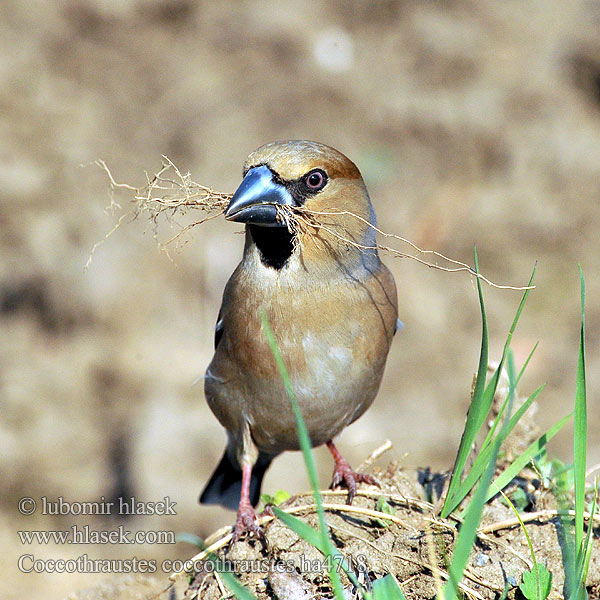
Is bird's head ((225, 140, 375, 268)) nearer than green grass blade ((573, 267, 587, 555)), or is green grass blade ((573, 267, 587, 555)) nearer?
green grass blade ((573, 267, 587, 555))

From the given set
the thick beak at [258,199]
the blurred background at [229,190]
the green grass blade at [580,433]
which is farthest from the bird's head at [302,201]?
the blurred background at [229,190]

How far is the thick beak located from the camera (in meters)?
2.96

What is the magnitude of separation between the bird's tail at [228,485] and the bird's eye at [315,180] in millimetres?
1813

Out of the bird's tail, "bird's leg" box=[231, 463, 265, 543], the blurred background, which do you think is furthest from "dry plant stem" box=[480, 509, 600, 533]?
the blurred background

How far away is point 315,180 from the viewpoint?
3213 mm

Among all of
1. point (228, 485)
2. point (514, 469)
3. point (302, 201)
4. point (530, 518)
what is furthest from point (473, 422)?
point (228, 485)

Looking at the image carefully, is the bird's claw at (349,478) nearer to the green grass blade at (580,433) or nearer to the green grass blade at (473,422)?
the green grass blade at (473,422)

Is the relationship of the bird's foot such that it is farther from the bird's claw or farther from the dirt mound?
the bird's claw

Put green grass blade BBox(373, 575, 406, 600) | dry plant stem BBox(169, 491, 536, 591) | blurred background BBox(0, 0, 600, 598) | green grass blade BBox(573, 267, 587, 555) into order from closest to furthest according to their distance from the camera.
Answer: green grass blade BBox(373, 575, 406, 600) < green grass blade BBox(573, 267, 587, 555) < dry plant stem BBox(169, 491, 536, 591) < blurred background BBox(0, 0, 600, 598)

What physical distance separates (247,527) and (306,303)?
92 centimetres

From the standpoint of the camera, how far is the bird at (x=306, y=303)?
3158 mm

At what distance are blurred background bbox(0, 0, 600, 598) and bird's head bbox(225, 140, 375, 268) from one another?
2568mm

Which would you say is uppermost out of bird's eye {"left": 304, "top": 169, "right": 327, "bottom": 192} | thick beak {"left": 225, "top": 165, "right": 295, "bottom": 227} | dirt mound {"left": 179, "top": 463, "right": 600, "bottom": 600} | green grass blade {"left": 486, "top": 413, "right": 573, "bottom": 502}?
bird's eye {"left": 304, "top": 169, "right": 327, "bottom": 192}

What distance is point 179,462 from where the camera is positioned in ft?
19.3
